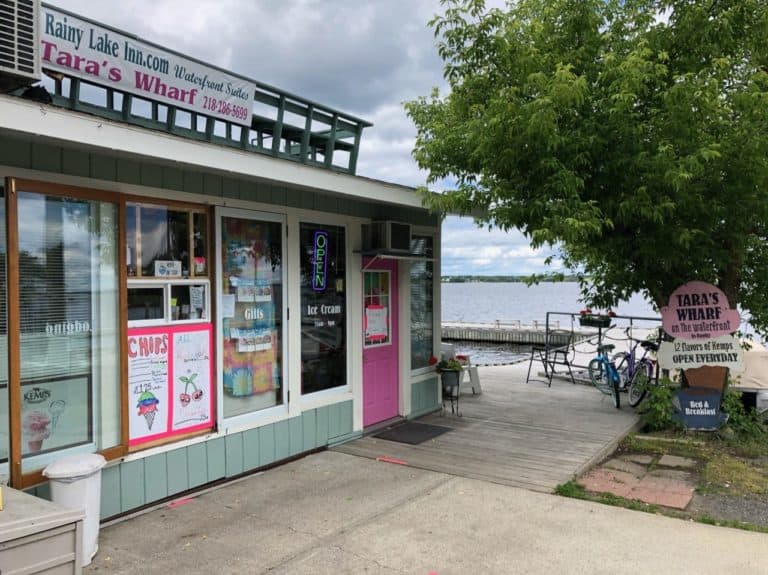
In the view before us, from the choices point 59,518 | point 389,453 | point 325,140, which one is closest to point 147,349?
point 59,518

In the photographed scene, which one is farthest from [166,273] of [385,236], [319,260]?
[385,236]

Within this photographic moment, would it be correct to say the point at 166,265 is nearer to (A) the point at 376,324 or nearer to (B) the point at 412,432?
(A) the point at 376,324

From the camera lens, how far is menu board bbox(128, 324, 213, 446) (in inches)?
172

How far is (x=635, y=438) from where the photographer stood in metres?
6.62

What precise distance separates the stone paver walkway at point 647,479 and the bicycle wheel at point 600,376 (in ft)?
9.94

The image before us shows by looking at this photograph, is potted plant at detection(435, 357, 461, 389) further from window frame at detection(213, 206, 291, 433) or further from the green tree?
window frame at detection(213, 206, 291, 433)

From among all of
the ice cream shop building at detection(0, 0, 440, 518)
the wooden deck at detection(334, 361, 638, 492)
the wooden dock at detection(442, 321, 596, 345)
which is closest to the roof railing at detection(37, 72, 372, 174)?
the ice cream shop building at detection(0, 0, 440, 518)

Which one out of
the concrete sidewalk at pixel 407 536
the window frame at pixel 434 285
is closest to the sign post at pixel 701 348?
the window frame at pixel 434 285

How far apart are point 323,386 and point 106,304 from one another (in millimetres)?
2476

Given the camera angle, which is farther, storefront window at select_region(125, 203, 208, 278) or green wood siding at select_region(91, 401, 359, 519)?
storefront window at select_region(125, 203, 208, 278)

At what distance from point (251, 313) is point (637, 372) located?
5.66m

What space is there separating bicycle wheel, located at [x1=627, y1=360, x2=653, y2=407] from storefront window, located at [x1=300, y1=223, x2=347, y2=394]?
3.97m

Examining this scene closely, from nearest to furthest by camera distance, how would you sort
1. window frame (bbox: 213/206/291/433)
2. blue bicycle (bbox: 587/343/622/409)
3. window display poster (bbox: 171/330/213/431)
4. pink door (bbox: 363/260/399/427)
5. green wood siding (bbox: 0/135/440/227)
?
green wood siding (bbox: 0/135/440/227) → window display poster (bbox: 171/330/213/431) → window frame (bbox: 213/206/291/433) → pink door (bbox: 363/260/399/427) → blue bicycle (bbox: 587/343/622/409)

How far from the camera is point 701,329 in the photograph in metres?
6.91
